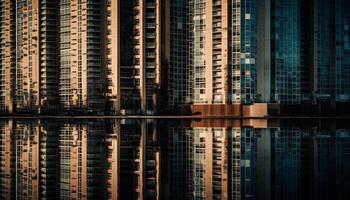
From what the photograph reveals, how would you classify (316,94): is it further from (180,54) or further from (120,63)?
(120,63)

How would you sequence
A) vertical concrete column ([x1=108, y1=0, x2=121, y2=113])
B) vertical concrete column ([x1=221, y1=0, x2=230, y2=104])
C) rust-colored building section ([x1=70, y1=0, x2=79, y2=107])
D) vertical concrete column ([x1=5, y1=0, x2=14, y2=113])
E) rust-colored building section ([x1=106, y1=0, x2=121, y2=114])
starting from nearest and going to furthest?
vertical concrete column ([x1=221, y1=0, x2=230, y2=104]), rust-colored building section ([x1=106, y1=0, x2=121, y2=114]), vertical concrete column ([x1=108, y1=0, x2=121, y2=113]), rust-colored building section ([x1=70, y1=0, x2=79, y2=107]), vertical concrete column ([x1=5, y1=0, x2=14, y2=113])

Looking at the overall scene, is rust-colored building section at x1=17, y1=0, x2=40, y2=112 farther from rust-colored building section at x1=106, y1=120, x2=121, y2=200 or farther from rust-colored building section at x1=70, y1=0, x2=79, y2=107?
rust-colored building section at x1=106, y1=120, x2=121, y2=200

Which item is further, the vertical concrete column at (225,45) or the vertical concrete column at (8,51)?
the vertical concrete column at (8,51)

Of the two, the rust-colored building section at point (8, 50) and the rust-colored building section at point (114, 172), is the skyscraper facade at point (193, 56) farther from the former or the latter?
the rust-colored building section at point (114, 172)

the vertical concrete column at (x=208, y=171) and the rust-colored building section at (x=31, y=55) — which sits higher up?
the rust-colored building section at (x=31, y=55)

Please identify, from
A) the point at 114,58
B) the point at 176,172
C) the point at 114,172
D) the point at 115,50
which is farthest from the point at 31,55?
the point at 176,172

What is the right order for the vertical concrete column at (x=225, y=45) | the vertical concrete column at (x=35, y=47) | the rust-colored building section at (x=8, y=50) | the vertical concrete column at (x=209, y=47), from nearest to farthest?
the vertical concrete column at (x=225, y=45), the vertical concrete column at (x=209, y=47), the vertical concrete column at (x=35, y=47), the rust-colored building section at (x=8, y=50)

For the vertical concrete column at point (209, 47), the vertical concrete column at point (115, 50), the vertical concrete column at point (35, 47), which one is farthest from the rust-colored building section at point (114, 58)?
the vertical concrete column at point (35, 47)

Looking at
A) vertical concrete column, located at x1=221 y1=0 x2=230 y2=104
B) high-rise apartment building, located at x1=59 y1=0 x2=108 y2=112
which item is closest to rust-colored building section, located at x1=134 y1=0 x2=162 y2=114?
high-rise apartment building, located at x1=59 y1=0 x2=108 y2=112

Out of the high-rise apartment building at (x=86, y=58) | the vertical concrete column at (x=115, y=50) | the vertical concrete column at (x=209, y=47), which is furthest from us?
the high-rise apartment building at (x=86, y=58)
